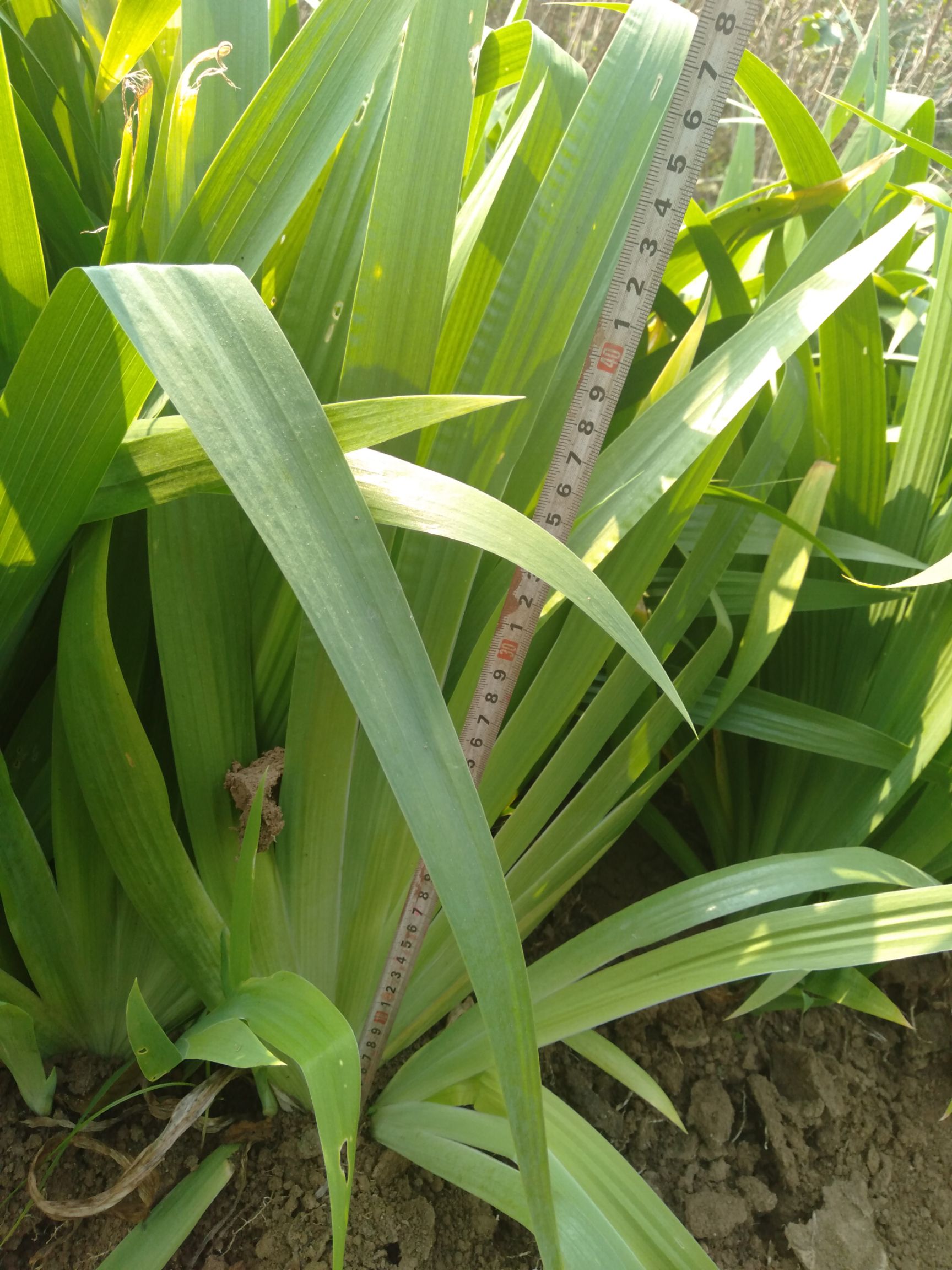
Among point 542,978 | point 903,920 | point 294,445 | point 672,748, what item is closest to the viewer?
point 294,445

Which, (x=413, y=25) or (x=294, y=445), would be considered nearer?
(x=294, y=445)

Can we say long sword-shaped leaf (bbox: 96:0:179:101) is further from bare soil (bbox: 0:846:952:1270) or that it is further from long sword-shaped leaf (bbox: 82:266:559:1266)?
bare soil (bbox: 0:846:952:1270)

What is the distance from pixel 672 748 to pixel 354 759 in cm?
42

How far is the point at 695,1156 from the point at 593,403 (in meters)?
0.63

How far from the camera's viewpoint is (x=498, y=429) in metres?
0.54

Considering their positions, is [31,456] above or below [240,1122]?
above

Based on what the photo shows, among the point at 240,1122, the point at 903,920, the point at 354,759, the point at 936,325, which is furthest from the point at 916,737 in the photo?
the point at 240,1122

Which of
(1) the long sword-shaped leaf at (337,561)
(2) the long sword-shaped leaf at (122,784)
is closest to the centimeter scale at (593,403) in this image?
(2) the long sword-shaped leaf at (122,784)

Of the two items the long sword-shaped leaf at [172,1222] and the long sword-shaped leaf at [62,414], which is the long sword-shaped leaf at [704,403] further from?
the long sword-shaped leaf at [172,1222]

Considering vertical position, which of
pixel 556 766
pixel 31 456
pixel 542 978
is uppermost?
pixel 31 456

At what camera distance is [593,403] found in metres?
0.59

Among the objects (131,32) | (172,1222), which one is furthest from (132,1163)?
(131,32)

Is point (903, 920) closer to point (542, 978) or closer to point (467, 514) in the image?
point (542, 978)

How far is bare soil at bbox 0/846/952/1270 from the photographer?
0.57 m
